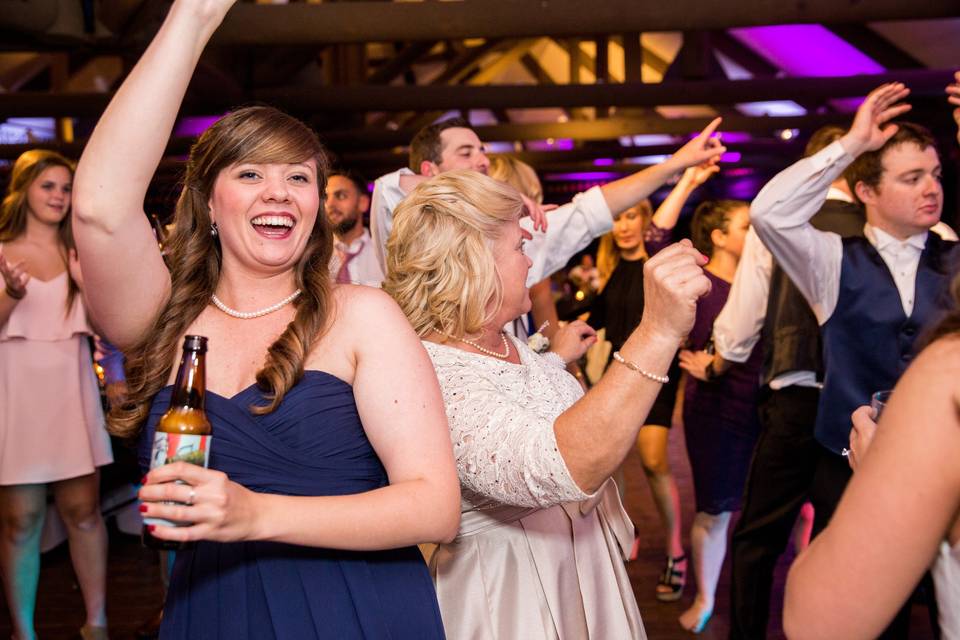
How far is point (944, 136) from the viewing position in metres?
10.3

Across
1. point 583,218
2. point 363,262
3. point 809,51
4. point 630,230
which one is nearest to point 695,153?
point 583,218

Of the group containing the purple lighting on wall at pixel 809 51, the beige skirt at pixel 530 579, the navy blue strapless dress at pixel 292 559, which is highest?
the purple lighting on wall at pixel 809 51

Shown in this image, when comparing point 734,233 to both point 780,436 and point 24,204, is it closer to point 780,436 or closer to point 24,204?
point 780,436

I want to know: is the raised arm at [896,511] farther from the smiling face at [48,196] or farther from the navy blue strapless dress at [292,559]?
the smiling face at [48,196]

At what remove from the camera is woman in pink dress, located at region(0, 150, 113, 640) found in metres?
3.21

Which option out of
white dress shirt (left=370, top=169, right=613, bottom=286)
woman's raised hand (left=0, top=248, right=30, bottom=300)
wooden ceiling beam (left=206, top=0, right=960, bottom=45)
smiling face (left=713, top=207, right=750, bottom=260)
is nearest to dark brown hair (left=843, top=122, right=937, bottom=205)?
white dress shirt (left=370, top=169, right=613, bottom=286)

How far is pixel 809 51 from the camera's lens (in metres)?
11.9

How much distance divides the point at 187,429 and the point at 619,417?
56 cm

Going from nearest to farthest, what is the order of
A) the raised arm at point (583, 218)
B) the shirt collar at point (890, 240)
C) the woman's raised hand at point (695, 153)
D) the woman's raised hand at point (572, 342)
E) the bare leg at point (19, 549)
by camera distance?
the woman's raised hand at point (572, 342)
the shirt collar at point (890, 240)
the woman's raised hand at point (695, 153)
the raised arm at point (583, 218)
the bare leg at point (19, 549)

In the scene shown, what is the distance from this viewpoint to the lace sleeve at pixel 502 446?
1.40 metres

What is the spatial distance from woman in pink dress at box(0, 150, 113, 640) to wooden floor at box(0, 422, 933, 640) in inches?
16.6

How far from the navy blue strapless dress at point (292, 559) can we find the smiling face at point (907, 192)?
182cm

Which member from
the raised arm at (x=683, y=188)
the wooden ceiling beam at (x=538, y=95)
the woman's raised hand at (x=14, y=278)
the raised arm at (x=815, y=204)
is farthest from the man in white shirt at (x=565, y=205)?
the wooden ceiling beam at (x=538, y=95)

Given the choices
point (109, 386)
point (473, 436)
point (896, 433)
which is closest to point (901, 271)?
point (473, 436)
